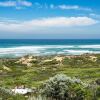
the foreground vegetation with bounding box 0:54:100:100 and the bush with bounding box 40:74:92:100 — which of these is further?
the foreground vegetation with bounding box 0:54:100:100

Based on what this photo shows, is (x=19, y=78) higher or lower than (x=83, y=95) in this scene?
lower

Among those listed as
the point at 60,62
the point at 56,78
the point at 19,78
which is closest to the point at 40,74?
the point at 19,78

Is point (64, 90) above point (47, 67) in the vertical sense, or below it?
above

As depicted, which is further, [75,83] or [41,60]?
[41,60]

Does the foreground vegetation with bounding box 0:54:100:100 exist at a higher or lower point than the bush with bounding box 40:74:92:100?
lower

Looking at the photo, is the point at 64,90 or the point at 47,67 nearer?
the point at 64,90

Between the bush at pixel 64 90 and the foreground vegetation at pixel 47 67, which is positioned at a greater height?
the bush at pixel 64 90

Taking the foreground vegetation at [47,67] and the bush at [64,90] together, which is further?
the foreground vegetation at [47,67]

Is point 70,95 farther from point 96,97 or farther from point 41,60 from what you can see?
point 41,60
